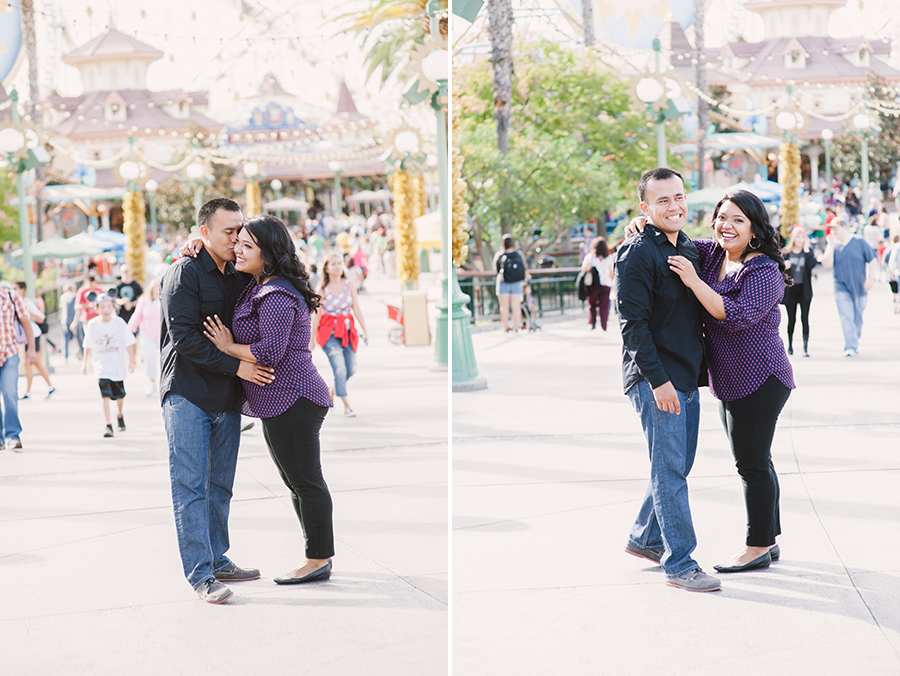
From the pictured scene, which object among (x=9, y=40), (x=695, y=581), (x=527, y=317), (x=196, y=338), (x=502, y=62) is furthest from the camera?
(x=502, y=62)

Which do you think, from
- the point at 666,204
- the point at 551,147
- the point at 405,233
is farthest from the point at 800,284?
the point at 551,147

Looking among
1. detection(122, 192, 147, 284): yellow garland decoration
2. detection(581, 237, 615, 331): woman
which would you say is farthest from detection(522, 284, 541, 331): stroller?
detection(122, 192, 147, 284): yellow garland decoration

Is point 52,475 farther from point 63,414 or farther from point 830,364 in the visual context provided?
point 830,364

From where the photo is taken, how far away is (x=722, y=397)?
4.43 meters

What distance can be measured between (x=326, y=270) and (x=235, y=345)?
5036 millimetres

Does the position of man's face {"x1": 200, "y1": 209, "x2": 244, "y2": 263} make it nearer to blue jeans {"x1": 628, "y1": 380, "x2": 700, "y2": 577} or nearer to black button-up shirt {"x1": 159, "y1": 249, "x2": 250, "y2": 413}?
black button-up shirt {"x1": 159, "y1": 249, "x2": 250, "y2": 413}

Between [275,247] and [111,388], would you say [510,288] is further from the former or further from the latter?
[275,247]

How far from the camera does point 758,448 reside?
174 inches

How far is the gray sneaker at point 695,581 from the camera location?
4191 mm

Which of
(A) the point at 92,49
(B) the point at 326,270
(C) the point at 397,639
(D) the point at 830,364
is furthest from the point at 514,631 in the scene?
(A) the point at 92,49

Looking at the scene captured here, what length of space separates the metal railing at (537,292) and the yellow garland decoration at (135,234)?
748cm

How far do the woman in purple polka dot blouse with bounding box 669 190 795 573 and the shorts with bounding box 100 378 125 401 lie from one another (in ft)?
20.7

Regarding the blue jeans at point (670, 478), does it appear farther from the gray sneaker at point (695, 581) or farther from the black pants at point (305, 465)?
the black pants at point (305, 465)

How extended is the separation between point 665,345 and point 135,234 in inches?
783
